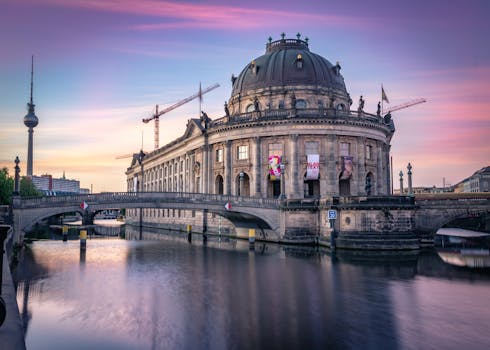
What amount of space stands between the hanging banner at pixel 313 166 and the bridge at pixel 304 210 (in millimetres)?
10638

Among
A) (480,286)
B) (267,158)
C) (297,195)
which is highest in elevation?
(267,158)

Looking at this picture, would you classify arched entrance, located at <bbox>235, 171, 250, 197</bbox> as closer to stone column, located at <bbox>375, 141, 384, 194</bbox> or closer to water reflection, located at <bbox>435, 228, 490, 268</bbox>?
stone column, located at <bbox>375, 141, 384, 194</bbox>

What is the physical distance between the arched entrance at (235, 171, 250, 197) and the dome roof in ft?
53.7

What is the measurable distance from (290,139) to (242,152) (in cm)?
832

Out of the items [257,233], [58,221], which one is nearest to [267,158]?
[257,233]

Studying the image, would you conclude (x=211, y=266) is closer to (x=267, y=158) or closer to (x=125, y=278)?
(x=125, y=278)

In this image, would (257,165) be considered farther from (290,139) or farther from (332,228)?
(332,228)

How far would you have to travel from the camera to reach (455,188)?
192125 mm

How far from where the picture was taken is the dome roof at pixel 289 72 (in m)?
72.3

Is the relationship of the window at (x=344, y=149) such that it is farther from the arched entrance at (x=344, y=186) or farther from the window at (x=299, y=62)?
the window at (x=299, y=62)

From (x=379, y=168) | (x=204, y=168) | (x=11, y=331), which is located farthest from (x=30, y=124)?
(x=11, y=331)

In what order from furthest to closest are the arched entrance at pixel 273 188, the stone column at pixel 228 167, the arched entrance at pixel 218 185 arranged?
the arched entrance at pixel 218 185
the stone column at pixel 228 167
the arched entrance at pixel 273 188

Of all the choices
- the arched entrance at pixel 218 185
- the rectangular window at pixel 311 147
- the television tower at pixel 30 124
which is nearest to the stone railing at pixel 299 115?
the rectangular window at pixel 311 147

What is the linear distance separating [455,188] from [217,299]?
193 m
